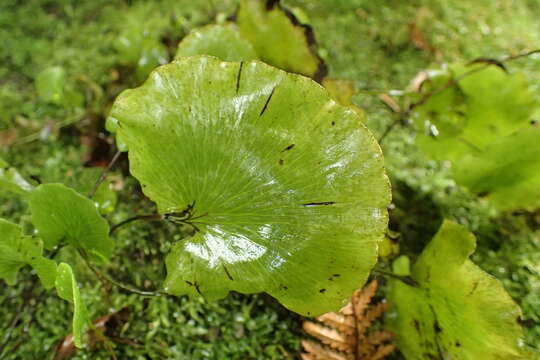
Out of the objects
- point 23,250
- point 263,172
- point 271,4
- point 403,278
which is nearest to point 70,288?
point 23,250

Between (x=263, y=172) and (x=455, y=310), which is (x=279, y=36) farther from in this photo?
(x=455, y=310)

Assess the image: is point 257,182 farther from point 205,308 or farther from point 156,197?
point 205,308

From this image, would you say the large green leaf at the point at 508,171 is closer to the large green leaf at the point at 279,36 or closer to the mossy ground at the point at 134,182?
the mossy ground at the point at 134,182

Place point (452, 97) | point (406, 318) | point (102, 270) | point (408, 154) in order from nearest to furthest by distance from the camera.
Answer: point (406, 318), point (102, 270), point (452, 97), point (408, 154)

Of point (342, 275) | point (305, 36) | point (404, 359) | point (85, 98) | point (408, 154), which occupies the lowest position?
point (404, 359)

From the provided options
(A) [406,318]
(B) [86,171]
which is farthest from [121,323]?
(A) [406,318]

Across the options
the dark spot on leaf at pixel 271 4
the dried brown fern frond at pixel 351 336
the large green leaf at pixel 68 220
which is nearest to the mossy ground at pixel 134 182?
A: the dried brown fern frond at pixel 351 336

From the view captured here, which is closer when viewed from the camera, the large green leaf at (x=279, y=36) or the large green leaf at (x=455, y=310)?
the large green leaf at (x=455, y=310)

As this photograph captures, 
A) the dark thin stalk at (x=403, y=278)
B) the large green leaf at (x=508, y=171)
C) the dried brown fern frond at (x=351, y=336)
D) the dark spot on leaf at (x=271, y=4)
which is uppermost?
the dark spot on leaf at (x=271, y=4)
